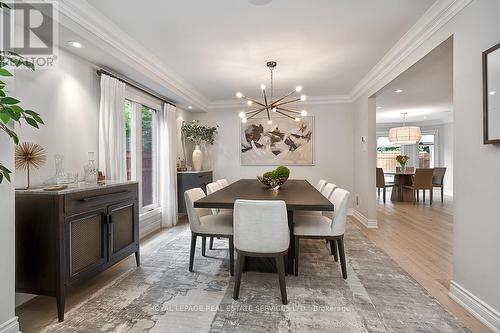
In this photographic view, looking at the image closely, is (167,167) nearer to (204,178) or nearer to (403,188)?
(204,178)

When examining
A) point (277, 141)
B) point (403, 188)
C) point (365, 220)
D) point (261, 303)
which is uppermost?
point (277, 141)

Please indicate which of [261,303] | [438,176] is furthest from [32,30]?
[438,176]

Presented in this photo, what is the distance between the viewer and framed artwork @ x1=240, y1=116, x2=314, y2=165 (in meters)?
5.47

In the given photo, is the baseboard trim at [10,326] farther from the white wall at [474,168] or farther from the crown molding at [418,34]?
the crown molding at [418,34]

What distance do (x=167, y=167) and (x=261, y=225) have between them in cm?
291

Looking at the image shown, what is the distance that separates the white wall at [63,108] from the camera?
2.14 meters

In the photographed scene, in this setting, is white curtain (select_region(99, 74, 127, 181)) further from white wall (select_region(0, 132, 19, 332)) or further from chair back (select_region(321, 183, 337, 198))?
chair back (select_region(321, 183, 337, 198))

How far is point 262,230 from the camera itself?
6.59 ft

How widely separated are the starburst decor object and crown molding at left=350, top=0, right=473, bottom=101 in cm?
371

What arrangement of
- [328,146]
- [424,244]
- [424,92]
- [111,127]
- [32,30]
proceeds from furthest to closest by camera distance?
1. [328,146]
2. [424,92]
3. [424,244]
4. [111,127]
5. [32,30]

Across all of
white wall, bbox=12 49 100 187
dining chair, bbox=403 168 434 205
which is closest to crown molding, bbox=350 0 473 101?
white wall, bbox=12 49 100 187

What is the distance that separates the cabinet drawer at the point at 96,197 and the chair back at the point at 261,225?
4.06ft

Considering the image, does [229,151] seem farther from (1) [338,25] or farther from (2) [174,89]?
(1) [338,25]

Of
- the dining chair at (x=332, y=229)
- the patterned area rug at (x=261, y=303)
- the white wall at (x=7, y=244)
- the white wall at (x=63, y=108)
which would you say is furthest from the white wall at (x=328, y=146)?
the white wall at (x=7, y=244)
